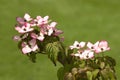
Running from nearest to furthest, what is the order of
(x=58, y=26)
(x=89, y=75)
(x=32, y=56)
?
(x=89, y=75) < (x=32, y=56) < (x=58, y=26)

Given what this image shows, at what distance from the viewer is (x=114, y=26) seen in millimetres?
6367

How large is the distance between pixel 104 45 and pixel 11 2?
4.86m

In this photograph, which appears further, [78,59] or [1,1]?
[1,1]

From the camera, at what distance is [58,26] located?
6.37 metres

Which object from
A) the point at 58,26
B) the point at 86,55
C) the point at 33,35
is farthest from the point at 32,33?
the point at 58,26

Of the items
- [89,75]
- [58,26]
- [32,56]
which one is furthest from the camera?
[58,26]

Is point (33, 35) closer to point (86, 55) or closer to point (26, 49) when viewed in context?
point (26, 49)

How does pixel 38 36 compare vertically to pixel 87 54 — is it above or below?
above

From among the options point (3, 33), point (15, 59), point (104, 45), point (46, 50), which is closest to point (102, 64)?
point (104, 45)

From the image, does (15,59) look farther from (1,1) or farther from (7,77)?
(1,1)

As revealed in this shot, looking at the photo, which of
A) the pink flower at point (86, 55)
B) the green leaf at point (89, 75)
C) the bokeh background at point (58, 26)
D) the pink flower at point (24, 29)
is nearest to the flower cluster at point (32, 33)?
the pink flower at point (24, 29)

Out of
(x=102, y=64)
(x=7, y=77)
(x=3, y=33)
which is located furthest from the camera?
(x=3, y=33)

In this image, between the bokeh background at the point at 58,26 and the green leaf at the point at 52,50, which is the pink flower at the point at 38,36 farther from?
the bokeh background at the point at 58,26

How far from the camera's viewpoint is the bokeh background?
508cm
